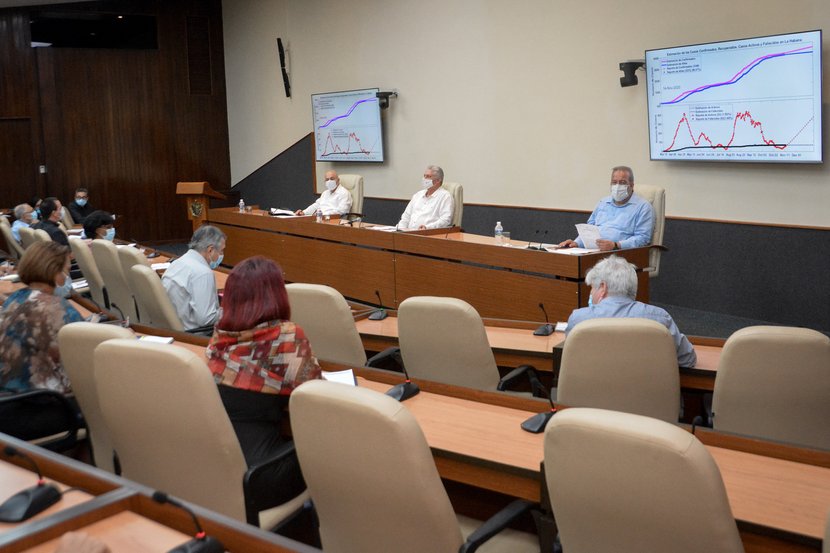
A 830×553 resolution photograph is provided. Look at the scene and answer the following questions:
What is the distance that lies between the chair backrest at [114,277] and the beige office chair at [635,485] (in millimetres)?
4652

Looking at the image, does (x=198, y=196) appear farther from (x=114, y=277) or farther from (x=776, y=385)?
(x=776, y=385)

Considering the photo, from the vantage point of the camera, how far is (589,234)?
583cm

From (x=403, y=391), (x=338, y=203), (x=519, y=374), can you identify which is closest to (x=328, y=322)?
(x=519, y=374)

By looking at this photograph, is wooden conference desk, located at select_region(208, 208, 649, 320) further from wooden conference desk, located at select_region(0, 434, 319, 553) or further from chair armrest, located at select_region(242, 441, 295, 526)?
wooden conference desk, located at select_region(0, 434, 319, 553)

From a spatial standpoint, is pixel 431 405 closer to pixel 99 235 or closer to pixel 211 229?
pixel 211 229

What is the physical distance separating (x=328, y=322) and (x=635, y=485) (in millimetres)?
2285

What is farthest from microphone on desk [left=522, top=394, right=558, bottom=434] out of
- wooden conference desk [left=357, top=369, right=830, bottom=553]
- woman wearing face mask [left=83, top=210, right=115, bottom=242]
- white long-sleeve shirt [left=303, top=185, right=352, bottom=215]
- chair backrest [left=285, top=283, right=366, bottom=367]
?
white long-sleeve shirt [left=303, top=185, right=352, bottom=215]

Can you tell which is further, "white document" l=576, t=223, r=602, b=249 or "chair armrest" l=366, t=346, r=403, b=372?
"white document" l=576, t=223, r=602, b=249

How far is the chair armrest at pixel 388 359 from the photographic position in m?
3.90

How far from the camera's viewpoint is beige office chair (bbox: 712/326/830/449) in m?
2.79

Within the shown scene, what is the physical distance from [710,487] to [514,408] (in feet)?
3.70

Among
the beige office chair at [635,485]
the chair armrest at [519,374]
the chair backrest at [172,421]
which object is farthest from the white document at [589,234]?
the beige office chair at [635,485]

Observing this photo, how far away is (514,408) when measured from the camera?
2.74m

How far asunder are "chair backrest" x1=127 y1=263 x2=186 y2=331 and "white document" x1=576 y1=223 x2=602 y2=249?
110 inches
